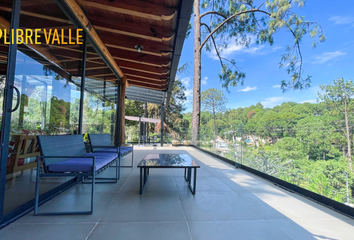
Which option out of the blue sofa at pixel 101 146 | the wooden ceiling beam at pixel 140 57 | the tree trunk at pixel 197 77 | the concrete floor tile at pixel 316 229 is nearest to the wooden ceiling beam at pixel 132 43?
the wooden ceiling beam at pixel 140 57

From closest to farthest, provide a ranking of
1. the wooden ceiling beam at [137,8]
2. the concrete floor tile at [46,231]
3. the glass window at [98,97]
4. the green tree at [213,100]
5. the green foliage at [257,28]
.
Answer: the concrete floor tile at [46,231] → the wooden ceiling beam at [137,8] → the glass window at [98,97] → the green foliage at [257,28] → the green tree at [213,100]

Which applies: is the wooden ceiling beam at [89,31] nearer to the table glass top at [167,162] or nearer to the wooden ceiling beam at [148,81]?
the wooden ceiling beam at [148,81]

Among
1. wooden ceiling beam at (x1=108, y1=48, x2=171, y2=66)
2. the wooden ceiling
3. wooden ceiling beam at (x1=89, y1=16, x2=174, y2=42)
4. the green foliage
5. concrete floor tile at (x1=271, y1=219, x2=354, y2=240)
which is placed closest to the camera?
concrete floor tile at (x1=271, y1=219, x2=354, y2=240)

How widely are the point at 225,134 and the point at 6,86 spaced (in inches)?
197

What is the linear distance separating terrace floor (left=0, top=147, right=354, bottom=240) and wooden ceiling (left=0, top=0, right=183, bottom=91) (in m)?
2.01

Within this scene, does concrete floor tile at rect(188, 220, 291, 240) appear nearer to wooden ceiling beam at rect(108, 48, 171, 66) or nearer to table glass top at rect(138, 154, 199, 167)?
table glass top at rect(138, 154, 199, 167)

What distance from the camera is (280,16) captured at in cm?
630

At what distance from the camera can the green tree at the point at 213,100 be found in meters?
25.7

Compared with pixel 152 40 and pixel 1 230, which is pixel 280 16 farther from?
pixel 1 230

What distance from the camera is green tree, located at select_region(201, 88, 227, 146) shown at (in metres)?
25.7

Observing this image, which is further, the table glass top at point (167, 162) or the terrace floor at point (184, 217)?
the table glass top at point (167, 162)

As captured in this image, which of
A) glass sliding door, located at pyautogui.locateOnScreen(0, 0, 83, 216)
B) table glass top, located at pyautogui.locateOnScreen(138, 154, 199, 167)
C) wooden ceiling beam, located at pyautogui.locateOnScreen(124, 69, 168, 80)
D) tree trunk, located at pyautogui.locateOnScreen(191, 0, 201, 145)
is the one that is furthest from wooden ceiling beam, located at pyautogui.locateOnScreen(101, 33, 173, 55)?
tree trunk, located at pyautogui.locateOnScreen(191, 0, 201, 145)

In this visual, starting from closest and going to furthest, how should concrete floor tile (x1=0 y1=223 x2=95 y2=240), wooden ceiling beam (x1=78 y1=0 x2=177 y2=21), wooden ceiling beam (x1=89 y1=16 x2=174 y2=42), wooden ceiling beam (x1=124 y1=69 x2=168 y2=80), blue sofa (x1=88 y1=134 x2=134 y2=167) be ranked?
concrete floor tile (x1=0 y1=223 x2=95 y2=240), wooden ceiling beam (x1=78 y1=0 x2=177 y2=21), wooden ceiling beam (x1=89 y1=16 x2=174 y2=42), blue sofa (x1=88 y1=134 x2=134 y2=167), wooden ceiling beam (x1=124 y1=69 x2=168 y2=80)

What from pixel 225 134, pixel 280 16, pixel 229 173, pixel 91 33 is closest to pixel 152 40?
pixel 91 33
